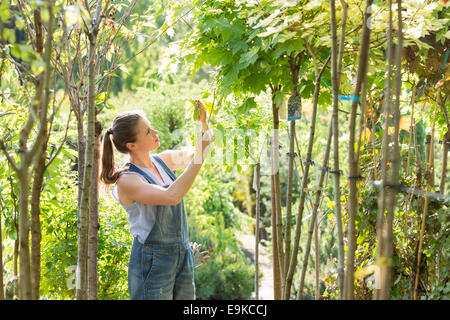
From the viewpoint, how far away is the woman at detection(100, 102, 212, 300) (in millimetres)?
1650

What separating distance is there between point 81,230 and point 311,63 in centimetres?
107

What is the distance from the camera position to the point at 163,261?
1716 mm

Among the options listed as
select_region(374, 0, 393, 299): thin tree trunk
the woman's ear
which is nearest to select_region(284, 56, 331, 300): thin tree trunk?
select_region(374, 0, 393, 299): thin tree trunk

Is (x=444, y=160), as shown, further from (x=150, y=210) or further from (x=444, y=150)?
(x=150, y=210)

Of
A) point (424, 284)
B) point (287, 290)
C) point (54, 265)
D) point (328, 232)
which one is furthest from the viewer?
point (328, 232)

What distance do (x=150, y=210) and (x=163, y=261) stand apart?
0.18 m

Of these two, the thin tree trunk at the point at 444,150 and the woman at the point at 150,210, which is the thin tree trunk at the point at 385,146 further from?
the thin tree trunk at the point at 444,150

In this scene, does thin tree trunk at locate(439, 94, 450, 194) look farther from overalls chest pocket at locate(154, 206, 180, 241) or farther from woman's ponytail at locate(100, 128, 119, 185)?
Answer: woman's ponytail at locate(100, 128, 119, 185)

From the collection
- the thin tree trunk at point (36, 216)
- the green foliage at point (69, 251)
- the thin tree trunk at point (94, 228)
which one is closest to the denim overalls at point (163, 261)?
the thin tree trunk at point (94, 228)

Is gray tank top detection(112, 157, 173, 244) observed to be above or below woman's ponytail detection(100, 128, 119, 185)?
below

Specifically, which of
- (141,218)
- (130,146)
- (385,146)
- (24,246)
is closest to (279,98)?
(130,146)
